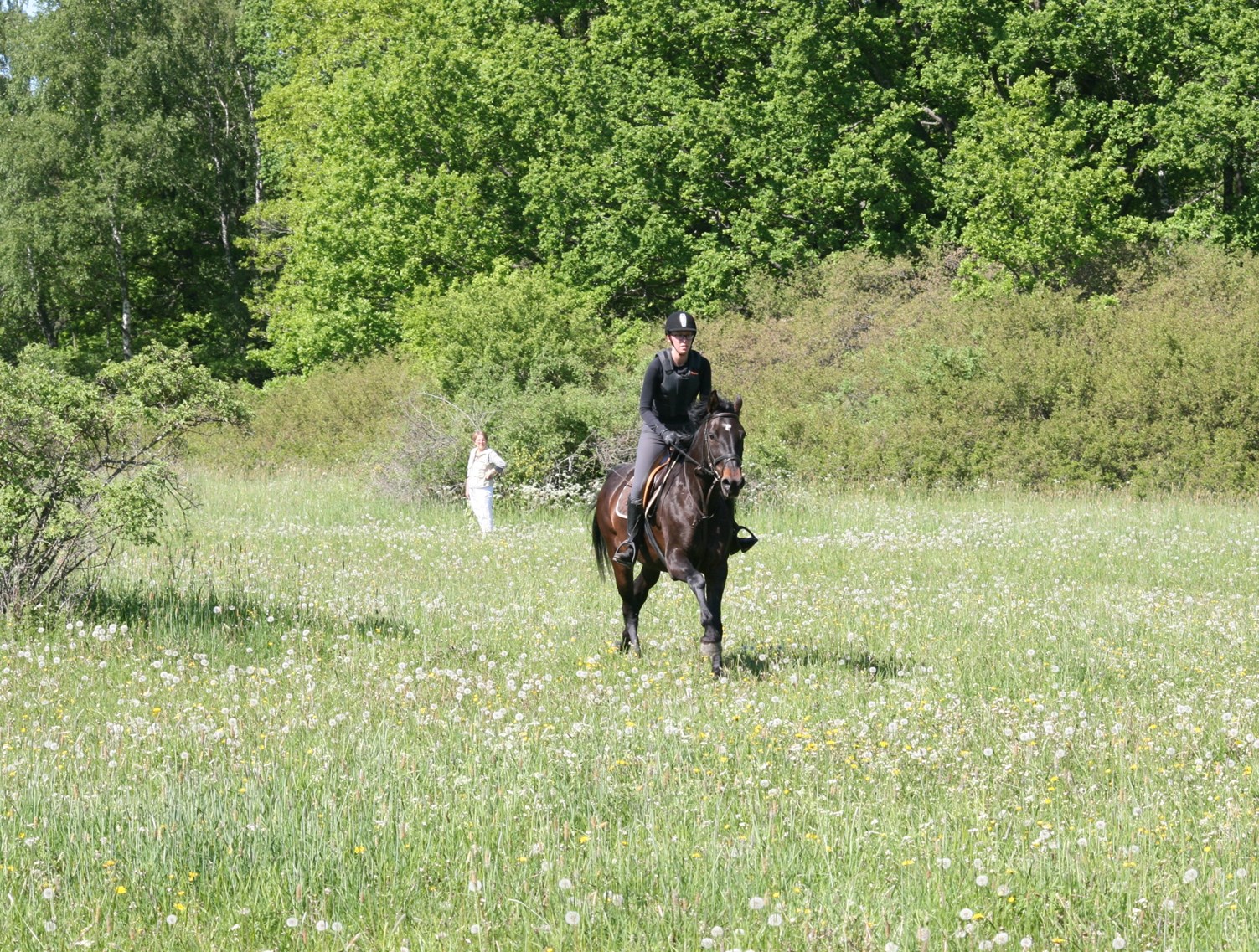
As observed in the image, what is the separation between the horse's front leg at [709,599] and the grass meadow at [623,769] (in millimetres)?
287

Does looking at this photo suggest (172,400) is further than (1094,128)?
No

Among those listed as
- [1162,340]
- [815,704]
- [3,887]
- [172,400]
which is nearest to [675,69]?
[1162,340]

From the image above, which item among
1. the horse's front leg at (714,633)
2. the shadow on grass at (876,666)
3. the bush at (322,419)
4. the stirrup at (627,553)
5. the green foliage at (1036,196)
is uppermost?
Result: the green foliage at (1036,196)

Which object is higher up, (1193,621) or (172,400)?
(172,400)

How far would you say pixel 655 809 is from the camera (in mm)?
7438

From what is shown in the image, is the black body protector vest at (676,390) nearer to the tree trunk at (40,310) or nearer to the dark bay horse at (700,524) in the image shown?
the dark bay horse at (700,524)

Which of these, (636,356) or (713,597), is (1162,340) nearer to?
(636,356)

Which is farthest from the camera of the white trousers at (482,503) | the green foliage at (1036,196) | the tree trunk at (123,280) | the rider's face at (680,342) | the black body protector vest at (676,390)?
the tree trunk at (123,280)

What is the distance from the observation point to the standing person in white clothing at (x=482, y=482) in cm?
2452

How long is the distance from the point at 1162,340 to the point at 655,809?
2693 cm

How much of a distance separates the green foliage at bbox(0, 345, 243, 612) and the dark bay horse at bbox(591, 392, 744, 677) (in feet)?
13.7

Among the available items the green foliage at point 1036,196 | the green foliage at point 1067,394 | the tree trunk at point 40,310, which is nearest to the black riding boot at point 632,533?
the green foliage at point 1067,394

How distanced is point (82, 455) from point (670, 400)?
561 centimetres

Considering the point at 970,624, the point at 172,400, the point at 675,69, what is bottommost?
the point at 970,624
